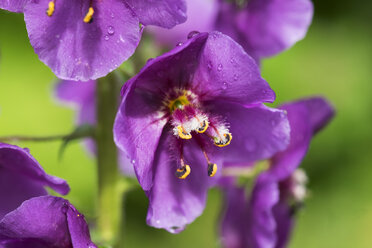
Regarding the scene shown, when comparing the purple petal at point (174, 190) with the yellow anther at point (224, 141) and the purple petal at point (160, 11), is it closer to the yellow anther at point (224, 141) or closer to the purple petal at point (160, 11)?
the yellow anther at point (224, 141)

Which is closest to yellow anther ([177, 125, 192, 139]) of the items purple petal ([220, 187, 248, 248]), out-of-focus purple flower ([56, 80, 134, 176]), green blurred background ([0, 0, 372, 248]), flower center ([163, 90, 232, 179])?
flower center ([163, 90, 232, 179])

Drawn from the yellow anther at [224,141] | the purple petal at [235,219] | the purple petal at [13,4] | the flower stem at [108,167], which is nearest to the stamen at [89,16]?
the purple petal at [13,4]

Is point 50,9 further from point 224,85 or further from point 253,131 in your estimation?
point 253,131

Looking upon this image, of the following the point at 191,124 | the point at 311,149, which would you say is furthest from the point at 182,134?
the point at 311,149

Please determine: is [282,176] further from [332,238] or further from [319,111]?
[332,238]

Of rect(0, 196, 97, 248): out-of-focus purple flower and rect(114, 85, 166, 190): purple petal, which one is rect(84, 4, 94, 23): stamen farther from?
rect(0, 196, 97, 248): out-of-focus purple flower

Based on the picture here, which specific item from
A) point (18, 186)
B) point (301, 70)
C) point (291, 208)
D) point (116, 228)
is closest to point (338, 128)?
point (301, 70)
